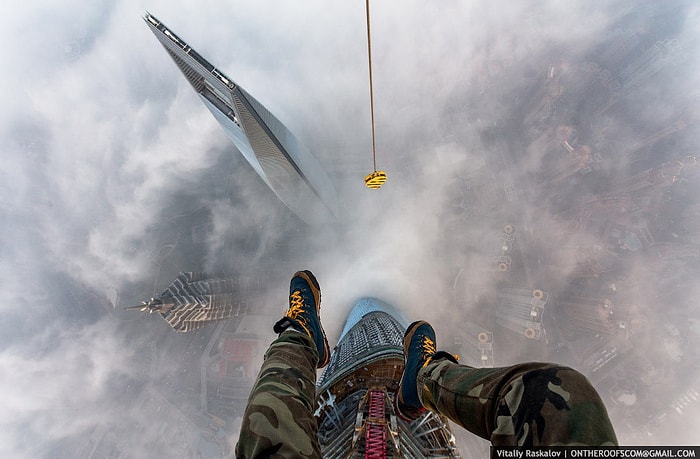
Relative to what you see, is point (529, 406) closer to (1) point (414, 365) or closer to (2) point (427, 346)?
(1) point (414, 365)

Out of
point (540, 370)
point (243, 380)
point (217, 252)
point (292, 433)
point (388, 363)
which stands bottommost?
point (292, 433)

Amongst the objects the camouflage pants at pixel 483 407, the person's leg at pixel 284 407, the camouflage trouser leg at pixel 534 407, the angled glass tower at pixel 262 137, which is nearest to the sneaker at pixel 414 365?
the camouflage pants at pixel 483 407

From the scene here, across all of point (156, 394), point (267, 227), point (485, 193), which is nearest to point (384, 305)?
point (485, 193)

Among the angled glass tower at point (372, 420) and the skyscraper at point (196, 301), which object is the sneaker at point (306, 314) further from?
the skyscraper at point (196, 301)

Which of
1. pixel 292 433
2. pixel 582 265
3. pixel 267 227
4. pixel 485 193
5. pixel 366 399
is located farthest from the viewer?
pixel 267 227

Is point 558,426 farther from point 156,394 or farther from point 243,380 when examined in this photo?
point 156,394
